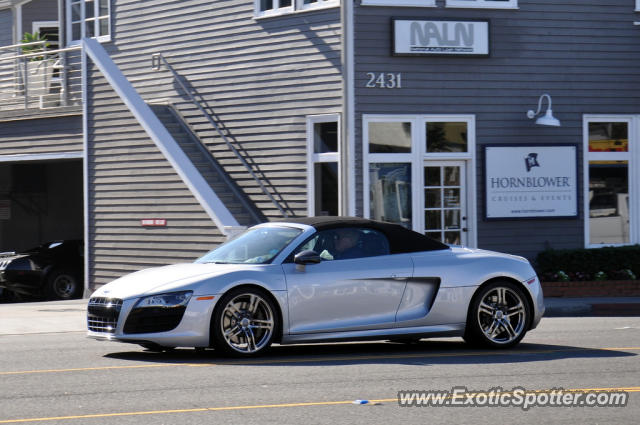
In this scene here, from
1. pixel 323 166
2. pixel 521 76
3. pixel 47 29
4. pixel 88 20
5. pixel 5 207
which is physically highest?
pixel 47 29

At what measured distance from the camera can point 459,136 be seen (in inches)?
763

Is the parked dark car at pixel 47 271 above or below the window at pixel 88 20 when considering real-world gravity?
below

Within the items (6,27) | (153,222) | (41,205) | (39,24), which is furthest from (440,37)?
(6,27)

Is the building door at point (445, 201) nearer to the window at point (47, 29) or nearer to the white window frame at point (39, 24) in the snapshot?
the window at point (47, 29)

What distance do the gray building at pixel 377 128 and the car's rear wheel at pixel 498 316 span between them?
7574 millimetres

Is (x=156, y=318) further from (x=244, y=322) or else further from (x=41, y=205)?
(x=41, y=205)

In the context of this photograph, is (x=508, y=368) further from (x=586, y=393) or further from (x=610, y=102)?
(x=610, y=102)

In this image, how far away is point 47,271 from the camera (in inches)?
864

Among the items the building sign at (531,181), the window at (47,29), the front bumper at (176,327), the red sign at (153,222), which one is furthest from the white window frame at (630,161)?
the window at (47,29)

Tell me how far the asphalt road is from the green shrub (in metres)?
6.37

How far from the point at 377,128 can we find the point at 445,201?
1.88m

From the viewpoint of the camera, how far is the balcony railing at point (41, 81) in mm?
22547

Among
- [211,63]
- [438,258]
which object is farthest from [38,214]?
[438,258]

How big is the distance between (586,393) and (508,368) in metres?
1.45
